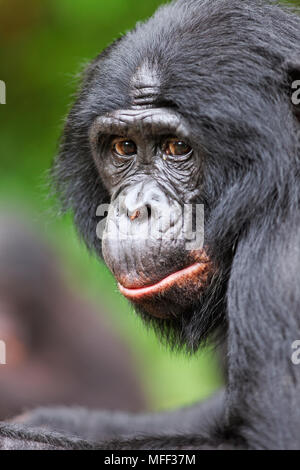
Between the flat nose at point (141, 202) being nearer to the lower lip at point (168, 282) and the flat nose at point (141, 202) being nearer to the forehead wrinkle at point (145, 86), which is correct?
the lower lip at point (168, 282)

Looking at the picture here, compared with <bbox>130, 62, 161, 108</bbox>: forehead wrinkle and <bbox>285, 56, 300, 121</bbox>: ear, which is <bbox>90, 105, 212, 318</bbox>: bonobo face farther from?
<bbox>285, 56, 300, 121</bbox>: ear

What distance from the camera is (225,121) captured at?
3.75 metres

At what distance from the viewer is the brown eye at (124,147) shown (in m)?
4.25

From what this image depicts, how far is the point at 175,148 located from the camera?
4.02 m

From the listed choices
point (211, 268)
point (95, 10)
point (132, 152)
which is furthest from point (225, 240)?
point (95, 10)

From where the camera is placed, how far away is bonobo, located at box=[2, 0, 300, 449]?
3.32 m

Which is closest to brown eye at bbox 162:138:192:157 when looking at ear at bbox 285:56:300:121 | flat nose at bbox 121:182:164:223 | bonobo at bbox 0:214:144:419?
flat nose at bbox 121:182:164:223

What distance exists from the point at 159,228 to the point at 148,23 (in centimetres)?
126

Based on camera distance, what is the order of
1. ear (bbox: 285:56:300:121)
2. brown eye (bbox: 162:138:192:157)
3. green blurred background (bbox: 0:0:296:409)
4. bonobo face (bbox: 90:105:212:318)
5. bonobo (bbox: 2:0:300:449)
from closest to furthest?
bonobo (bbox: 2:0:300:449) → ear (bbox: 285:56:300:121) → bonobo face (bbox: 90:105:212:318) → brown eye (bbox: 162:138:192:157) → green blurred background (bbox: 0:0:296:409)

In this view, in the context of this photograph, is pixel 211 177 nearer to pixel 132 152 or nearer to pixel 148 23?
pixel 132 152

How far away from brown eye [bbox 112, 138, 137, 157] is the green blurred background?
3873 millimetres

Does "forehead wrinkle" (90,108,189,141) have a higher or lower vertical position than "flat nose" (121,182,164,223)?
higher

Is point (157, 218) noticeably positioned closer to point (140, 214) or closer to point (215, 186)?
point (140, 214)

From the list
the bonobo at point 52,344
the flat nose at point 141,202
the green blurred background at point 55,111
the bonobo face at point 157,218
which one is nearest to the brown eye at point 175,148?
the bonobo face at point 157,218
